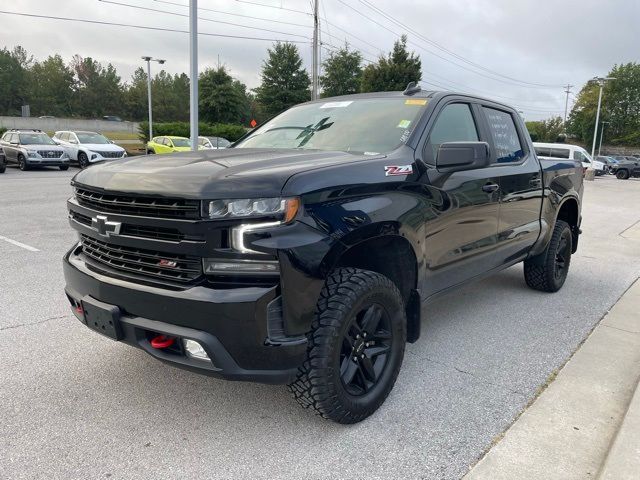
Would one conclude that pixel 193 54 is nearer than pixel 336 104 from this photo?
No

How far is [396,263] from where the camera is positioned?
3072mm

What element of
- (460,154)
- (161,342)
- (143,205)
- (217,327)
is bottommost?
(161,342)

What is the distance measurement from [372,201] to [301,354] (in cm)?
88

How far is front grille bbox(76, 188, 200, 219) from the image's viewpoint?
2.26 m

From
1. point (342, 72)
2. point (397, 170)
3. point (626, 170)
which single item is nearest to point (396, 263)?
point (397, 170)

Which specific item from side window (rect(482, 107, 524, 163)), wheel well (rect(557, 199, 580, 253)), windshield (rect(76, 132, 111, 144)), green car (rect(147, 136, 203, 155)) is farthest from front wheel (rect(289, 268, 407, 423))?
windshield (rect(76, 132, 111, 144))

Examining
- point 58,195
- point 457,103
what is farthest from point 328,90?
point 457,103

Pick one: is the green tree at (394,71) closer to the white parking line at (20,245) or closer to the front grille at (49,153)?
the front grille at (49,153)

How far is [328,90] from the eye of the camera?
52.1m

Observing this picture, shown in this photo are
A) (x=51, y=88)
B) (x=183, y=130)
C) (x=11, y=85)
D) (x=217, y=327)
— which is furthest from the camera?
(x=51, y=88)

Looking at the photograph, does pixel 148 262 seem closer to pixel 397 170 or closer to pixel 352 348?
pixel 352 348

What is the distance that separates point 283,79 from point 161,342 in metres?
47.6

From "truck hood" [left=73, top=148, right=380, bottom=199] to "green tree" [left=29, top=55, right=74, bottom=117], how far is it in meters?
87.6

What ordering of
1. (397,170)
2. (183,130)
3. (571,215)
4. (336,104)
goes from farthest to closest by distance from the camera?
(183,130) < (571,215) < (336,104) < (397,170)
